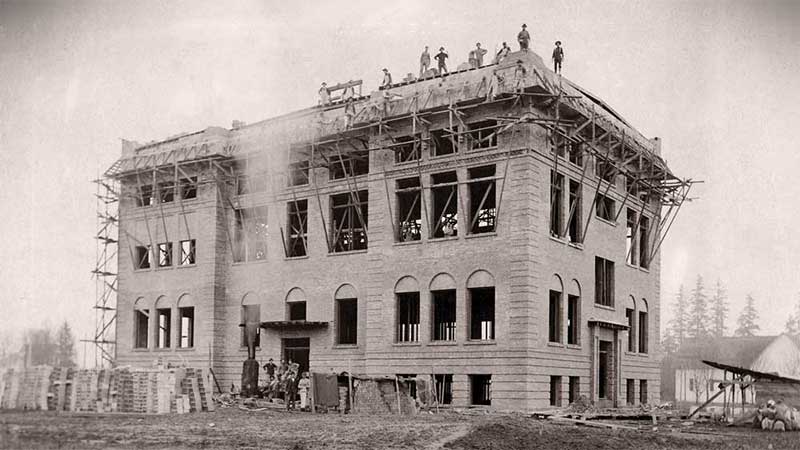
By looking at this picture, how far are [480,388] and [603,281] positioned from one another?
25.3ft

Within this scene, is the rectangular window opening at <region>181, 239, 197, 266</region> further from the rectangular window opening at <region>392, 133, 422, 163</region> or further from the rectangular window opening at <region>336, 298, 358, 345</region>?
the rectangular window opening at <region>392, 133, 422, 163</region>

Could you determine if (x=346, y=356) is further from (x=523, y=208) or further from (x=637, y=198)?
(x=637, y=198)

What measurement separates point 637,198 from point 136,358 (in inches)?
1053

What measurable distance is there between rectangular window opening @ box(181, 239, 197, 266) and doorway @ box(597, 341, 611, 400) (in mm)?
20299

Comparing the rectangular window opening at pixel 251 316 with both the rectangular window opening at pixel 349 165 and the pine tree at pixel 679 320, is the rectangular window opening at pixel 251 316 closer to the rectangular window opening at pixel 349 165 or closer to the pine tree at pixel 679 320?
the rectangular window opening at pixel 349 165

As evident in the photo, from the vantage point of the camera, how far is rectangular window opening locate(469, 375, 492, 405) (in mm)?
36125

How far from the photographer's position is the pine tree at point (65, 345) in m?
43.0

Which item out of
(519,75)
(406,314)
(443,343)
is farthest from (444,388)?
(519,75)

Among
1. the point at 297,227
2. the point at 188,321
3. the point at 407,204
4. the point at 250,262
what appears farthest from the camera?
the point at 188,321

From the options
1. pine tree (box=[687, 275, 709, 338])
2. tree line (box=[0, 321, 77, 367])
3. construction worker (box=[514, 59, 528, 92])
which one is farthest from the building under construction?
pine tree (box=[687, 275, 709, 338])

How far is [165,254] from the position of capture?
48.0 meters

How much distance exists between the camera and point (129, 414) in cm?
2847

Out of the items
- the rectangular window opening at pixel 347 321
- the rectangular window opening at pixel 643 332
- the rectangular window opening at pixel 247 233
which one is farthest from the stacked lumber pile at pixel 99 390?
the rectangular window opening at pixel 643 332

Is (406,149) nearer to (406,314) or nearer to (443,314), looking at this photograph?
(406,314)
